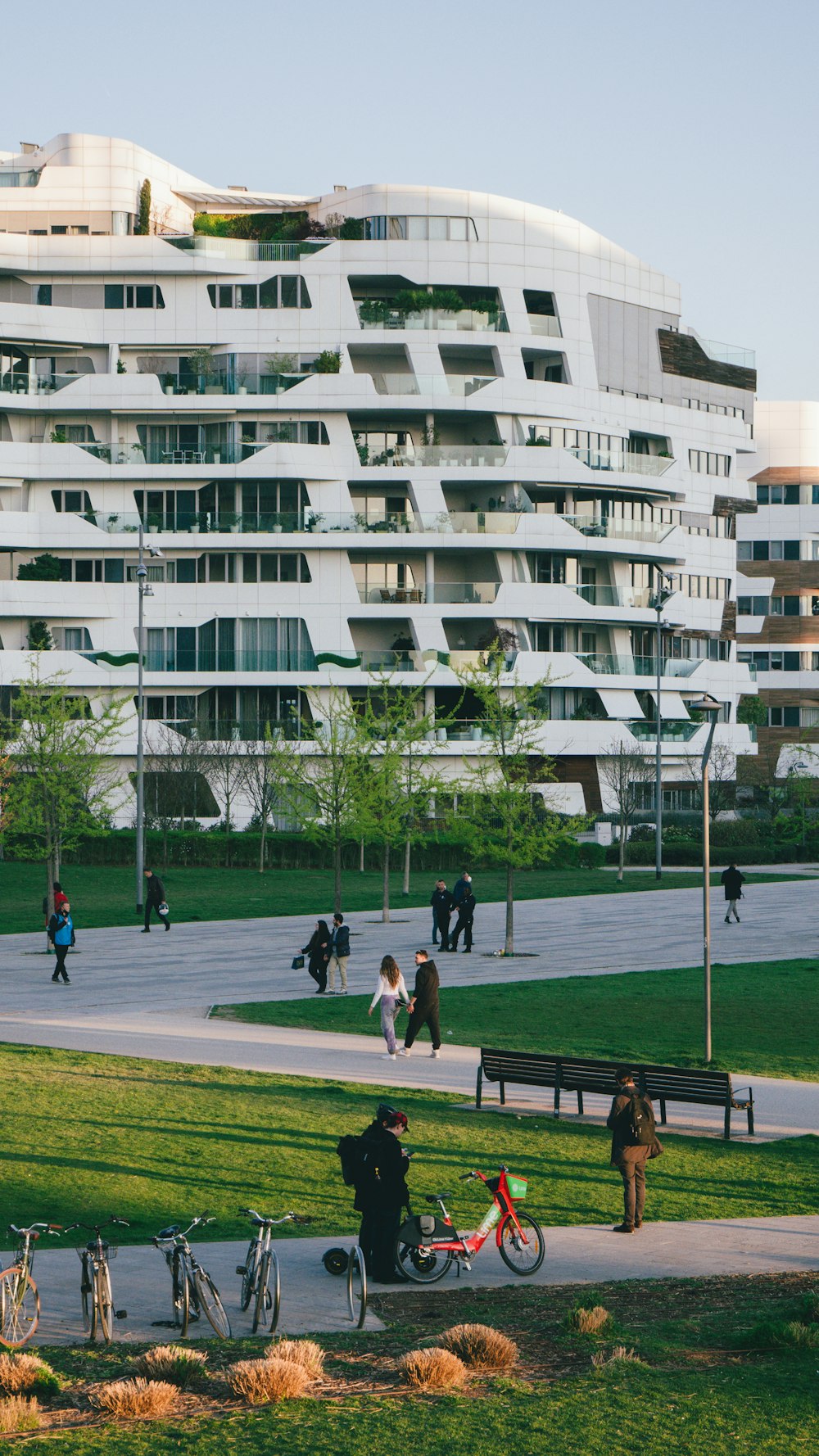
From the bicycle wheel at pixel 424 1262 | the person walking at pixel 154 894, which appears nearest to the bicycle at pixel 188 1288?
the bicycle wheel at pixel 424 1262

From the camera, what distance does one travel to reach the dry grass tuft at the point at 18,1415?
343 inches

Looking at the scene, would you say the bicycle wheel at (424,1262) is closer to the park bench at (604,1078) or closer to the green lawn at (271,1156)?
the green lawn at (271,1156)

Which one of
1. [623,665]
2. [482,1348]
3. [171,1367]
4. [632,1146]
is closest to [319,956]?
[632,1146]

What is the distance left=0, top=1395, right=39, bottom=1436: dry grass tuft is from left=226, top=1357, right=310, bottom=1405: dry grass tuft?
113 cm

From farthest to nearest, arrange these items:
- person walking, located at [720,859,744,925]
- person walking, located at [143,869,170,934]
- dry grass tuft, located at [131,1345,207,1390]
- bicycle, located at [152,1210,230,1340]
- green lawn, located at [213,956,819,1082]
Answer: person walking, located at [720,859,744,925]
person walking, located at [143,869,170,934]
green lawn, located at [213,956,819,1082]
bicycle, located at [152,1210,230,1340]
dry grass tuft, located at [131,1345,207,1390]

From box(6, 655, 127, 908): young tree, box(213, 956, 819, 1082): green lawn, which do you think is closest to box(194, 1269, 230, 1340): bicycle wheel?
box(213, 956, 819, 1082): green lawn

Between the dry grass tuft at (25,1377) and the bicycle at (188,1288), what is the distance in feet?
3.71

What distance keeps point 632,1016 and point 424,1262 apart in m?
13.7

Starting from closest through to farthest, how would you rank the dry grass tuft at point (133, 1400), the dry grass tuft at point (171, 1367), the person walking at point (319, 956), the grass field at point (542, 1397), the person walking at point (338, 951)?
the grass field at point (542, 1397)
the dry grass tuft at point (133, 1400)
the dry grass tuft at point (171, 1367)
the person walking at point (338, 951)
the person walking at point (319, 956)

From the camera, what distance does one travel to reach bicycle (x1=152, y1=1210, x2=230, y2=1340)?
10203 millimetres

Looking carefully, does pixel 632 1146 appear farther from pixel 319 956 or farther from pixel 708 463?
pixel 708 463

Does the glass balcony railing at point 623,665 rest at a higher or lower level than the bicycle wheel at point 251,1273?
higher

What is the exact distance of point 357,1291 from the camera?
1138 centimetres

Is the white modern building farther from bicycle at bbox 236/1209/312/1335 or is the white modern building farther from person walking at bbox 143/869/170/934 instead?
bicycle at bbox 236/1209/312/1335
